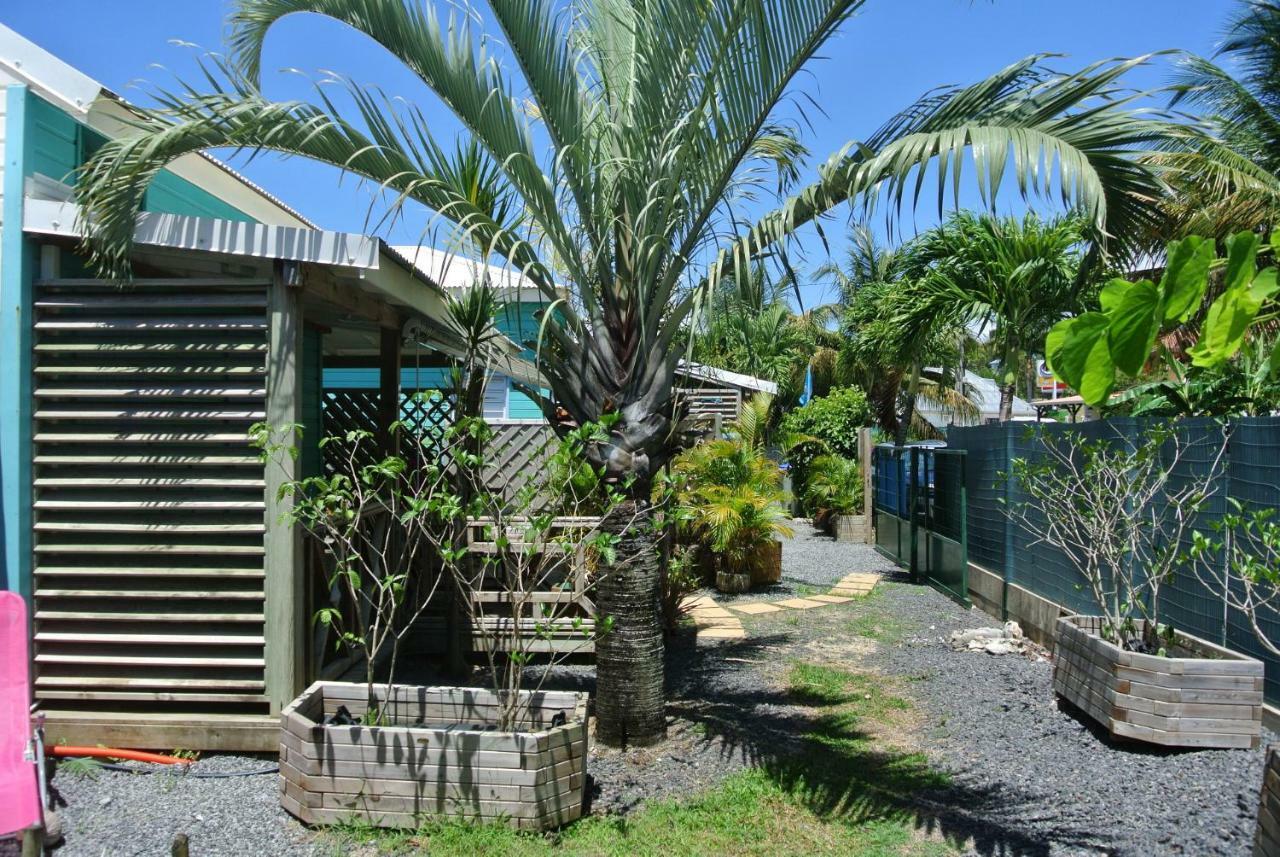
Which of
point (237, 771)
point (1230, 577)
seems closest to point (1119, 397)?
point (1230, 577)

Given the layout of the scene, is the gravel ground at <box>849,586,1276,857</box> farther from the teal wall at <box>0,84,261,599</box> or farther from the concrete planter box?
the concrete planter box

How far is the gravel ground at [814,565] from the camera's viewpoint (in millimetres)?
11508

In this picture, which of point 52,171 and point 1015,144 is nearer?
point 1015,144

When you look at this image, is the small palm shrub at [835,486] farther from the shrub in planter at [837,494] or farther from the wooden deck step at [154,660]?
the wooden deck step at [154,660]

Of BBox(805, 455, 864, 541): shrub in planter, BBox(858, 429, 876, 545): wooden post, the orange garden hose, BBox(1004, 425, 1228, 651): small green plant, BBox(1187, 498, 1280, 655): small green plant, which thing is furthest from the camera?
BBox(805, 455, 864, 541): shrub in planter

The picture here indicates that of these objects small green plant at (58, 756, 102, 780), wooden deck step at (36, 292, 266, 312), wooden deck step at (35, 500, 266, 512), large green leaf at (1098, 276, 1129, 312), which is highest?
wooden deck step at (36, 292, 266, 312)

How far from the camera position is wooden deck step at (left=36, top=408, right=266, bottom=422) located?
511cm

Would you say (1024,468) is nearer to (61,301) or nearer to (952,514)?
(952,514)

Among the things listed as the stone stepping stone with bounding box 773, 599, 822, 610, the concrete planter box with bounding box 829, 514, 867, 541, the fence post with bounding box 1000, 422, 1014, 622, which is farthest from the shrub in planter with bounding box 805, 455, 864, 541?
the fence post with bounding box 1000, 422, 1014, 622

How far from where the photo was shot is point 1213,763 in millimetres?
4734

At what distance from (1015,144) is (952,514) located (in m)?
7.43

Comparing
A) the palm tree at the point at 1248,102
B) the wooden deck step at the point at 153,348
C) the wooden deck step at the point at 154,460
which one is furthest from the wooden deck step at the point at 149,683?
the palm tree at the point at 1248,102

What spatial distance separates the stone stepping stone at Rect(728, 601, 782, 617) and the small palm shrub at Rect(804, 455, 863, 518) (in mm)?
6963

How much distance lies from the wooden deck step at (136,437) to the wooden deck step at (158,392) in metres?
0.20
